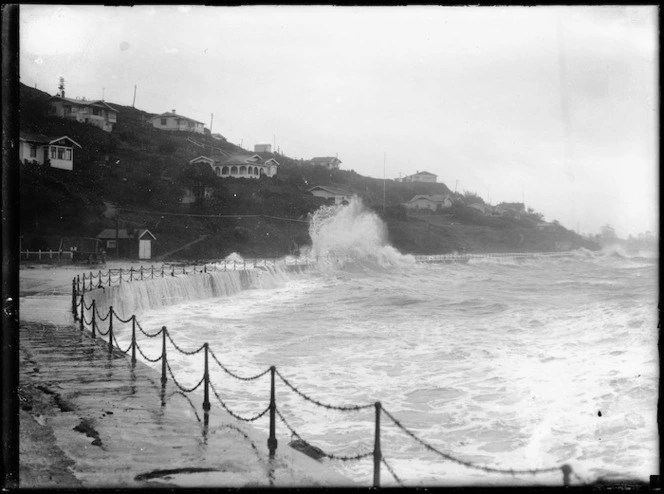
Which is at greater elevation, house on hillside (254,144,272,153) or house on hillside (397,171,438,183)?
house on hillside (254,144,272,153)

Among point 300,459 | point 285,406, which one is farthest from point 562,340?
point 300,459

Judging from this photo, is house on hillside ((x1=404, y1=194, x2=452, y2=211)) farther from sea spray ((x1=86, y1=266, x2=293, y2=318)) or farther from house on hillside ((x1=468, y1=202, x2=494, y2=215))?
sea spray ((x1=86, y1=266, x2=293, y2=318))

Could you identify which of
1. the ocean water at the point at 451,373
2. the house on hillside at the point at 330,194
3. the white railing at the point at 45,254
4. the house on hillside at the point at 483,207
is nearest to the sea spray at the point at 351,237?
the house on hillside at the point at 330,194

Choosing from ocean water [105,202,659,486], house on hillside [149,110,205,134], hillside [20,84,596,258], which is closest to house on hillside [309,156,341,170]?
hillside [20,84,596,258]

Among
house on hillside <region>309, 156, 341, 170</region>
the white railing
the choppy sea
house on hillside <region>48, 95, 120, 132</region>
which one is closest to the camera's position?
the choppy sea

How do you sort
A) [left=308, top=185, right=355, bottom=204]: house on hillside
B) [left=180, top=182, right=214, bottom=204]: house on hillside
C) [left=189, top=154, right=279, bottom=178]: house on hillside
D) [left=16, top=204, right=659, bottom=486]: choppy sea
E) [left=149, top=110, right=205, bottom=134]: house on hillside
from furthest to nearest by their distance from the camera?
[left=149, top=110, right=205, bottom=134]: house on hillside < [left=308, top=185, right=355, bottom=204]: house on hillside < [left=189, top=154, right=279, bottom=178]: house on hillside < [left=180, top=182, right=214, bottom=204]: house on hillside < [left=16, top=204, right=659, bottom=486]: choppy sea

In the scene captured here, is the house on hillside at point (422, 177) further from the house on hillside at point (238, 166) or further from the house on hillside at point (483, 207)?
the house on hillside at point (238, 166)
